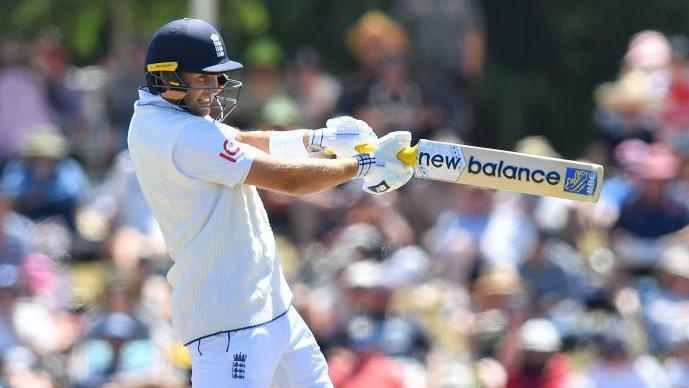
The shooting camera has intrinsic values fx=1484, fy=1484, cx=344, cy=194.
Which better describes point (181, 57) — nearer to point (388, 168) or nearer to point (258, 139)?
point (258, 139)

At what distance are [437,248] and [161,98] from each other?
16.0 ft

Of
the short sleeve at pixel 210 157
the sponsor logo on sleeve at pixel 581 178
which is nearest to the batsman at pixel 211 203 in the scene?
the short sleeve at pixel 210 157

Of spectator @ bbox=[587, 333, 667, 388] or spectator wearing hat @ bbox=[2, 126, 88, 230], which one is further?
spectator wearing hat @ bbox=[2, 126, 88, 230]

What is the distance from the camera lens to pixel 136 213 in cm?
1092

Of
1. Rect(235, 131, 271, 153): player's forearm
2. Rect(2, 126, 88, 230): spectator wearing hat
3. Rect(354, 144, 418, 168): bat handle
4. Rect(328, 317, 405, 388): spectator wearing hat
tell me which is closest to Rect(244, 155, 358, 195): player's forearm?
Rect(354, 144, 418, 168): bat handle

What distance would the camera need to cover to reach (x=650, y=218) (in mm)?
9711

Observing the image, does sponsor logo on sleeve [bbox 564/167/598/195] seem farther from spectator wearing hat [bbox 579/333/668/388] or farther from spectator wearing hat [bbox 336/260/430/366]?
spectator wearing hat [bbox 336/260/430/366]

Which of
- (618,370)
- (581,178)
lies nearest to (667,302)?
(618,370)

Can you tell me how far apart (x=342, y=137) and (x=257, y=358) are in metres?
1.00

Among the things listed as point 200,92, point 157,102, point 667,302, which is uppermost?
point 667,302

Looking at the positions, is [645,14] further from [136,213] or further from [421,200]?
[136,213]

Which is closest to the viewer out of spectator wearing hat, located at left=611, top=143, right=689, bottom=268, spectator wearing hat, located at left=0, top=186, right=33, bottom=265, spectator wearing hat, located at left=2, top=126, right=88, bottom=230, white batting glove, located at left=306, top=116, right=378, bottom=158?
white batting glove, located at left=306, top=116, right=378, bottom=158

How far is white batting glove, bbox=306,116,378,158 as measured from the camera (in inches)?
237

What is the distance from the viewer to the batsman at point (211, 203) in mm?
5559
